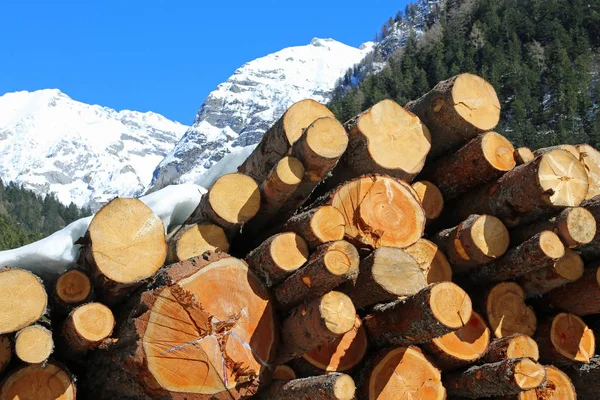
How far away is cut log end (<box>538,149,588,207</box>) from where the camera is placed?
4.08 meters

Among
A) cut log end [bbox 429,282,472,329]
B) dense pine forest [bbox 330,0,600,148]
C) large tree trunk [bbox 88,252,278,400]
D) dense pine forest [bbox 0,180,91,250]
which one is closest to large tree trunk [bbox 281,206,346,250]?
large tree trunk [bbox 88,252,278,400]

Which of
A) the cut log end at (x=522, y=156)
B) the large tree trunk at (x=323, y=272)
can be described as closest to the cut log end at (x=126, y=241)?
the large tree trunk at (x=323, y=272)

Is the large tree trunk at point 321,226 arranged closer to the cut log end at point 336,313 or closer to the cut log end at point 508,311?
the cut log end at point 336,313

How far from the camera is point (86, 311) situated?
142 inches

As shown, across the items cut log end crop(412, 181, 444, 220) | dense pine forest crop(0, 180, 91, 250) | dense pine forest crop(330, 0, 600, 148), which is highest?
dense pine forest crop(330, 0, 600, 148)

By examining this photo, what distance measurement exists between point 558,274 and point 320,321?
195cm

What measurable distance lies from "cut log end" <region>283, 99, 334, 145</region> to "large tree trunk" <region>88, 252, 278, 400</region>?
1.21 m

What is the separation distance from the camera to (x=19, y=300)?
136 inches

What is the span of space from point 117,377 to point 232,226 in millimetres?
1230

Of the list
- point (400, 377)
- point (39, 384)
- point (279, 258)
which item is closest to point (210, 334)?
point (279, 258)

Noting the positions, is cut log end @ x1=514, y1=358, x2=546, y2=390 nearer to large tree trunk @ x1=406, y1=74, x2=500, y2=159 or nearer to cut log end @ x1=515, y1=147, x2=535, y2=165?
cut log end @ x1=515, y1=147, x2=535, y2=165

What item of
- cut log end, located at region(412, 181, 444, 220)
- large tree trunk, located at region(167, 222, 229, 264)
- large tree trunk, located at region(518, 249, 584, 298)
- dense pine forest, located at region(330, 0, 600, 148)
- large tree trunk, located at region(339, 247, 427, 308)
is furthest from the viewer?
dense pine forest, located at region(330, 0, 600, 148)

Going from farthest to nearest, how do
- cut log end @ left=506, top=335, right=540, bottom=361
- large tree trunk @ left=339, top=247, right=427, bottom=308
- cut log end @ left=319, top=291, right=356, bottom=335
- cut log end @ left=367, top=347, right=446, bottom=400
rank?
cut log end @ left=506, top=335, right=540, bottom=361, cut log end @ left=367, top=347, right=446, bottom=400, large tree trunk @ left=339, top=247, right=427, bottom=308, cut log end @ left=319, top=291, right=356, bottom=335

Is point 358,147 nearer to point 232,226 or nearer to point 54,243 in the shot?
point 232,226
